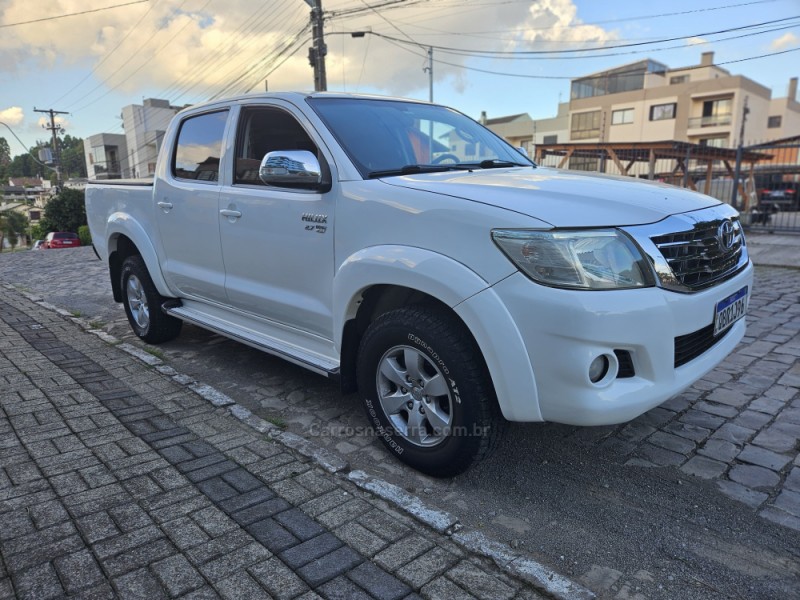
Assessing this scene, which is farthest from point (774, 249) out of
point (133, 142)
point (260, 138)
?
point (133, 142)

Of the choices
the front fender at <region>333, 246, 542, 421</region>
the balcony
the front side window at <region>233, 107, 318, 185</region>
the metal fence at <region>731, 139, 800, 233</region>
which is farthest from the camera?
the balcony

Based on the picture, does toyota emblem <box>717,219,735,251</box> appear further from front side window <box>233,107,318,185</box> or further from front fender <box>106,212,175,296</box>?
front fender <box>106,212,175,296</box>

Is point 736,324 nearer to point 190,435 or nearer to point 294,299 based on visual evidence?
point 294,299

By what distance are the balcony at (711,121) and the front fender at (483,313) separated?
55.2 m

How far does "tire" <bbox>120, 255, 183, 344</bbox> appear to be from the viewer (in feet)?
16.4

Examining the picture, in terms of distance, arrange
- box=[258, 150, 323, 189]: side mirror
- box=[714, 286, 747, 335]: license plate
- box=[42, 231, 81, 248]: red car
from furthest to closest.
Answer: box=[42, 231, 81, 248]: red car < box=[258, 150, 323, 189]: side mirror < box=[714, 286, 747, 335]: license plate

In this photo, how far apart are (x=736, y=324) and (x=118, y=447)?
347cm

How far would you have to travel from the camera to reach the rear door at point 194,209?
404cm

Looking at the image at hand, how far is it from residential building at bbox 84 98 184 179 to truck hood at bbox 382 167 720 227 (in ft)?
171

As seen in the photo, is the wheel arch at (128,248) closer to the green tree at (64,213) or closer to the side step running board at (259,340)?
the side step running board at (259,340)

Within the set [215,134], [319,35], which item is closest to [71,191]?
[319,35]

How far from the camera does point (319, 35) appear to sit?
1652 centimetres

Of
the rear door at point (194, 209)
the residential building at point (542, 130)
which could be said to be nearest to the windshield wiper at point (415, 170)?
the rear door at point (194, 209)

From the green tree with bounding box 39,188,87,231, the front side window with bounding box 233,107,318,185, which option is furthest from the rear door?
the green tree with bounding box 39,188,87,231
